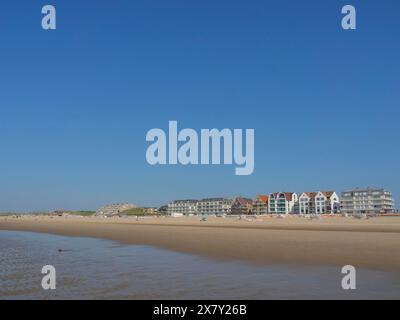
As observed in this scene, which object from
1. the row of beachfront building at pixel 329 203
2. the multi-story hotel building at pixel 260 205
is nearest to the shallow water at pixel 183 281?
the row of beachfront building at pixel 329 203

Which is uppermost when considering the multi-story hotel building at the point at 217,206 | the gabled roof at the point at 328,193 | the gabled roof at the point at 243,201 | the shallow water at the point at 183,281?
the gabled roof at the point at 328,193

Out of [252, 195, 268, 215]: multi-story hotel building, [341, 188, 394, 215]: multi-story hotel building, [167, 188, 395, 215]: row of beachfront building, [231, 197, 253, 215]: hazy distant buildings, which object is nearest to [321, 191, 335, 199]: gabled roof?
[167, 188, 395, 215]: row of beachfront building

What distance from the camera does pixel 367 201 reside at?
152 meters

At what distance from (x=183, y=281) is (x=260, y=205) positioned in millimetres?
159182

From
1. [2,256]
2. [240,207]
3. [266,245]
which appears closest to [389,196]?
[240,207]

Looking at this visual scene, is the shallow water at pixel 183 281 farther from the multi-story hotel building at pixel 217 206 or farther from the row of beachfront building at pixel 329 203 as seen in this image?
the multi-story hotel building at pixel 217 206

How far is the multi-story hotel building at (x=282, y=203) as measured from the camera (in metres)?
159

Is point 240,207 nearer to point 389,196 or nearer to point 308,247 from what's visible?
point 389,196

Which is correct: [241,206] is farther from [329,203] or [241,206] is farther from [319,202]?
[329,203]

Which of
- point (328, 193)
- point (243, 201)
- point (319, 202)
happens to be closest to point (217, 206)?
point (243, 201)

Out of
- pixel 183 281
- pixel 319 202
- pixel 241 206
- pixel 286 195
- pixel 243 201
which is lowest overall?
pixel 241 206

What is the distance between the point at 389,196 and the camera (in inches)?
6161

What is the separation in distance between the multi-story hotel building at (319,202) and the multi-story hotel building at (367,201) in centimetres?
423
